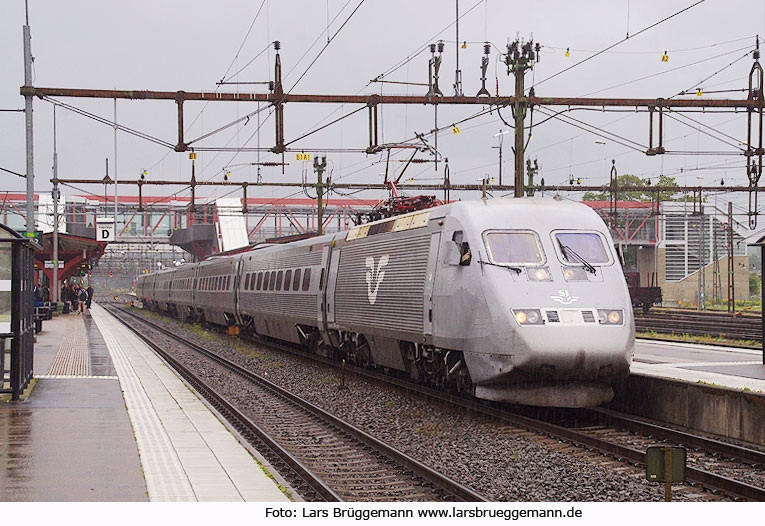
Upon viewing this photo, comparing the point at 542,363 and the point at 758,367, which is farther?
the point at 758,367

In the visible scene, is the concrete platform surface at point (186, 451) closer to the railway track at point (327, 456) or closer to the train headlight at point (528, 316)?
the railway track at point (327, 456)

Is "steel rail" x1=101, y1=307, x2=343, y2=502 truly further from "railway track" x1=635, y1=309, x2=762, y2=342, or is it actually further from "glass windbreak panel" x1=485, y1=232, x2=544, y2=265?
"railway track" x1=635, y1=309, x2=762, y2=342

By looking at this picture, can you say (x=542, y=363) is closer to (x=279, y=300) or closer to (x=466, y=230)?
(x=466, y=230)

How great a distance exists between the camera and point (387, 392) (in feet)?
55.2

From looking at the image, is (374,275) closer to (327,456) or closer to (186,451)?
(327,456)

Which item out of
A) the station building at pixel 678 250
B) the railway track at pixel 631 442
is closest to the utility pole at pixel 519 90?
the railway track at pixel 631 442

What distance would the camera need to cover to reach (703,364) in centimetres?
1845

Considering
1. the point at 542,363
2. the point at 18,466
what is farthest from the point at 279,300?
the point at 18,466

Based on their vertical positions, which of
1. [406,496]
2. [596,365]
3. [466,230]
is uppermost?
[466,230]

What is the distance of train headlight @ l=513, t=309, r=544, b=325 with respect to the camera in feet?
40.2

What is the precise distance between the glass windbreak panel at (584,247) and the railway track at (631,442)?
87.4 inches

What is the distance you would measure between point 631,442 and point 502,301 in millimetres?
2434

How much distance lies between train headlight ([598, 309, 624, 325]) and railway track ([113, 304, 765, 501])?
4.34ft

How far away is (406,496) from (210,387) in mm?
9135
